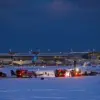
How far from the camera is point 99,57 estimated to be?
123 metres

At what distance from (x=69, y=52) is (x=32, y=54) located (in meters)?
17.8

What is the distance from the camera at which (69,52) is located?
138500 millimetres

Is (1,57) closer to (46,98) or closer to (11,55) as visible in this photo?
(11,55)

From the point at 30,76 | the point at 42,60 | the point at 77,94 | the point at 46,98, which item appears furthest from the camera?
the point at 42,60

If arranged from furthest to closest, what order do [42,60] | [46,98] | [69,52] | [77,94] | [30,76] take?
[69,52], [42,60], [30,76], [77,94], [46,98]

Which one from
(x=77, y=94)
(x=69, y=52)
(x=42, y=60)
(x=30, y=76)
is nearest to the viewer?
(x=77, y=94)

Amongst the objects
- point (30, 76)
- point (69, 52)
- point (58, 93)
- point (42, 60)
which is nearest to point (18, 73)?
point (30, 76)

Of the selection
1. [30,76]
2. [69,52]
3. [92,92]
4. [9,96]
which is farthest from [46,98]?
[69,52]

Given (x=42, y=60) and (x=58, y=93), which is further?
(x=42, y=60)

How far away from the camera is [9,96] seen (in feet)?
67.2

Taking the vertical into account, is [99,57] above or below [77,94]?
above

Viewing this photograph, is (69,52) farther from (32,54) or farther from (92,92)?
(92,92)

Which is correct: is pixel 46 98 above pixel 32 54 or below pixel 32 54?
below

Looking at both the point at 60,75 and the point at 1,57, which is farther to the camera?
the point at 1,57
